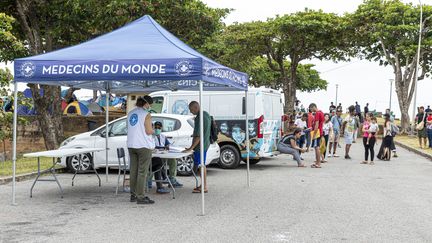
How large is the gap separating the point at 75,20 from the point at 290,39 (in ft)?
57.2

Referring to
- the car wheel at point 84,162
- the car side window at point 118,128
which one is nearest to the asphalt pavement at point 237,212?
the car wheel at point 84,162

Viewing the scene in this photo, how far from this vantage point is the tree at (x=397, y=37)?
34031 mm

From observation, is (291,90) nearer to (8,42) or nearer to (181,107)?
(8,42)

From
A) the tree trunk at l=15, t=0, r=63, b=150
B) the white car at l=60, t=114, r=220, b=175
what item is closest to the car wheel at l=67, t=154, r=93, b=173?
the white car at l=60, t=114, r=220, b=175

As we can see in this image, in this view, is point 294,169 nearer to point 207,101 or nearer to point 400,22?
point 207,101

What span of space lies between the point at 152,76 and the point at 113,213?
86.1 inches

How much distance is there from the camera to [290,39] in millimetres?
35500

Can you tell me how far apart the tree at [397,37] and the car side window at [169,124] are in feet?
78.0

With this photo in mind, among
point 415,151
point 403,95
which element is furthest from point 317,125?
point 403,95

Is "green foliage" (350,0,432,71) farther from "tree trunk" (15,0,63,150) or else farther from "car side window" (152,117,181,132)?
"car side window" (152,117,181,132)

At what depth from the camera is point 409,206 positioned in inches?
365

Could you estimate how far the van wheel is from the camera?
15.0 metres

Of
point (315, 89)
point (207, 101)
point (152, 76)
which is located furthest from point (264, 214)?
point (315, 89)

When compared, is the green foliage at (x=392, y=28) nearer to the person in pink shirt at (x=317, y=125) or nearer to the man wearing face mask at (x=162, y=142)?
the person in pink shirt at (x=317, y=125)
